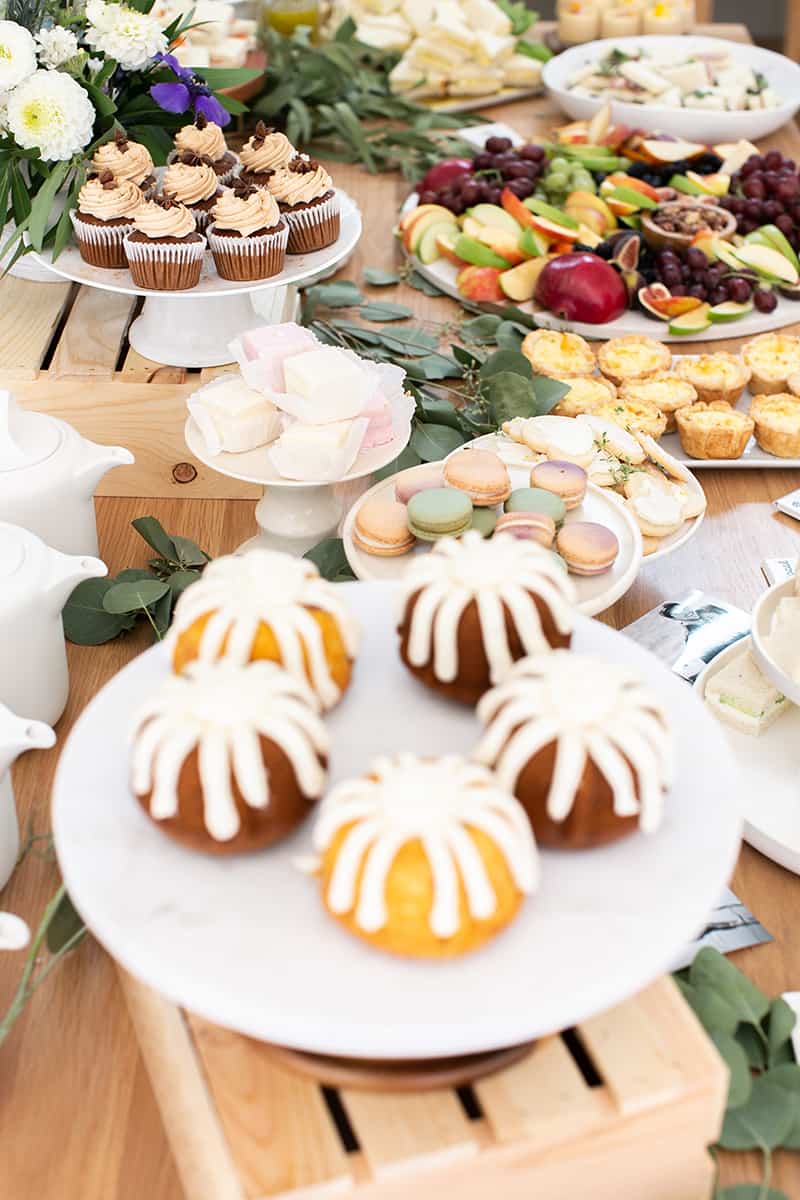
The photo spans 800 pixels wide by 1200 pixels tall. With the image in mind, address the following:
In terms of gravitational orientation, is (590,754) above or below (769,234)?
above

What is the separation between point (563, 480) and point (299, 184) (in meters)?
0.54

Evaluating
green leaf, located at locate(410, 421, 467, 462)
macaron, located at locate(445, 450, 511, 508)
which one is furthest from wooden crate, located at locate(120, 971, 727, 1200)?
green leaf, located at locate(410, 421, 467, 462)

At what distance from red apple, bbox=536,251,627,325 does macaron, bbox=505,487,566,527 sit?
0.70 m

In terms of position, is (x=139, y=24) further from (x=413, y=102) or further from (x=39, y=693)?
(x=413, y=102)

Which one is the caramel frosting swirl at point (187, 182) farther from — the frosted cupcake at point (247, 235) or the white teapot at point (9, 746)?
the white teapot at point (9, 746)

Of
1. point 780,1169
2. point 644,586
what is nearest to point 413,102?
point 644,586

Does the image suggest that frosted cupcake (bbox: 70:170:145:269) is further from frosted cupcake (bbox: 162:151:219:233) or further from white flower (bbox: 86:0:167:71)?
white flower (bbox: 86:0:167:71)

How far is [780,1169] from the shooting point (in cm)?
82

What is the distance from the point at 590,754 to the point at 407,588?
17 cm

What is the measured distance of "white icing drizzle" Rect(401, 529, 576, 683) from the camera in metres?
0.72

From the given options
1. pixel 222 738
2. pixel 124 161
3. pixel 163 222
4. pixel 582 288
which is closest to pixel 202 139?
pixel 124 161

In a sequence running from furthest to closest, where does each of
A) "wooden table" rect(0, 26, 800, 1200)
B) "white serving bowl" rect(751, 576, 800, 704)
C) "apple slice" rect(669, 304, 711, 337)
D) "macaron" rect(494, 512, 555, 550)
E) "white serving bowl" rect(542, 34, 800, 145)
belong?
1. "white serving bowl" rect(542, 34, 800, 145)
2. "apple slice" rect(669, 304, 711, 337)
3. "macaron" rect(494, 512, 555, 550)
4. "white serving bowl" rect(751, 576, 800, 704)
5. "wooden table" rect(0, 26, 800, 1200)

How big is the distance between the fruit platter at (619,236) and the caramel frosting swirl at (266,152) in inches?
16.0

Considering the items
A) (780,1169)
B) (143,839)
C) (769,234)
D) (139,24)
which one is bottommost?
(780,1169)
